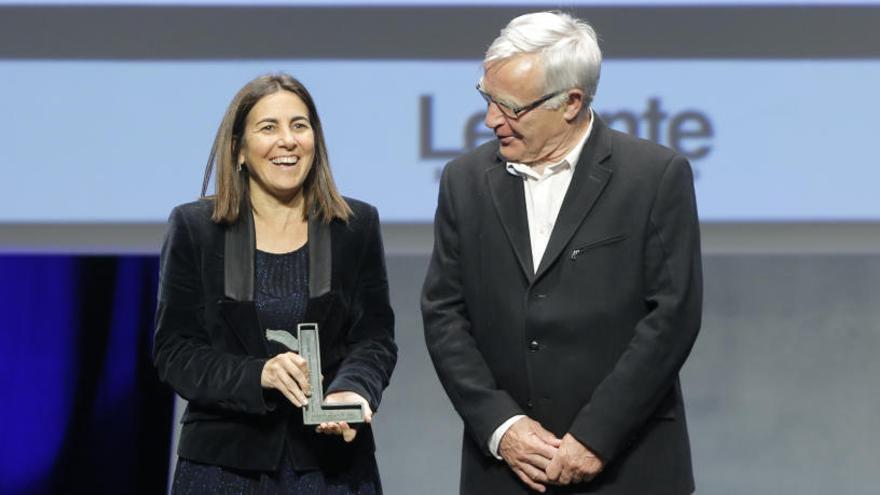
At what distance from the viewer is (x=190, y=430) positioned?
2695mm

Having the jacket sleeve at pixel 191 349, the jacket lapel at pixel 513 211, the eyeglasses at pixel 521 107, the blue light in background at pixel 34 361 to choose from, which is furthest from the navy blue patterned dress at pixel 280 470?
the blue light in background at pixel 34 361

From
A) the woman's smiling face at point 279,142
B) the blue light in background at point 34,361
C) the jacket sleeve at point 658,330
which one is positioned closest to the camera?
the jacket sleeve at point 658,330

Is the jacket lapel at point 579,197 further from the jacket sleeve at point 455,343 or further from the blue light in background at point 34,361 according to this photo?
the blue light in background at point 34,361

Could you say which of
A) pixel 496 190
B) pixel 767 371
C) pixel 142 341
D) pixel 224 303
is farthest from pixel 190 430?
A: pixel 767 371

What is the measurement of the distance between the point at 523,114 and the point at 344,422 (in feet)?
2.03

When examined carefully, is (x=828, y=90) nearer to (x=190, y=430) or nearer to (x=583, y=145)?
(x=583, y=145)

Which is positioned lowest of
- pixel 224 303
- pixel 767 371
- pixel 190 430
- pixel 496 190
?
pixel 767 371

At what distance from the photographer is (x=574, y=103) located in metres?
2.47

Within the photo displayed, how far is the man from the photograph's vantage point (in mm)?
2428

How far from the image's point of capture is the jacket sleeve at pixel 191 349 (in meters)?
2.60

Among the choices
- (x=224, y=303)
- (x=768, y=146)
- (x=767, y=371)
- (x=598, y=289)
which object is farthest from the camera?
(x=767, y=371)

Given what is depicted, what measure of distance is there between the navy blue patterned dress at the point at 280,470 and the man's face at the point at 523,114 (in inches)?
19.4

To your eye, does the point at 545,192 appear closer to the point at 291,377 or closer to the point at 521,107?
the point at 521,107

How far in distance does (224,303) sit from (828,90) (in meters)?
2.06
